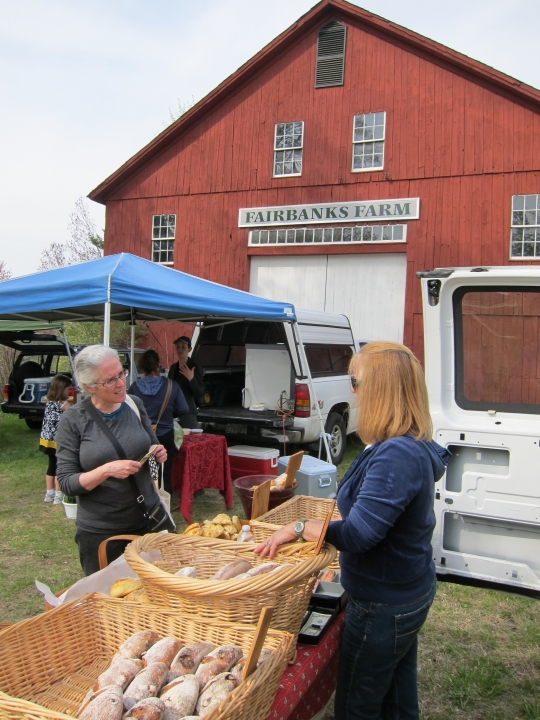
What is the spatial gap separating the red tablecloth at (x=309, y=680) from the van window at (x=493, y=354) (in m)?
1.50

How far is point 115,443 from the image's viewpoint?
9.22 ft

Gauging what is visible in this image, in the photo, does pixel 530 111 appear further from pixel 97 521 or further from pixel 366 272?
pixel 97 521

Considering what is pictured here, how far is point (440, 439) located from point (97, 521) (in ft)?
5.77

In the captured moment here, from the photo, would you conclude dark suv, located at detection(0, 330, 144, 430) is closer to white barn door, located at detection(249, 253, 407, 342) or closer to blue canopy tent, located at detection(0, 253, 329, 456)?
blue canopy tent, located at detection(0, 253, 329, 456)

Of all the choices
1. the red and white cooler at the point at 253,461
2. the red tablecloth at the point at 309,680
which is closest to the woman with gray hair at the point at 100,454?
the red tablecloth at the point at 309,680

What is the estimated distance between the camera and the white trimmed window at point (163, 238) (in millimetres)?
14961

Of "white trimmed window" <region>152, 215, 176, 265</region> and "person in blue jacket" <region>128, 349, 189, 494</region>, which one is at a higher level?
"white trimmed window" <region>152, 215, 176, 265</region>

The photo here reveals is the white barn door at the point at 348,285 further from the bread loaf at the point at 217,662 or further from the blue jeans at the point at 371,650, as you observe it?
the bread loaf at the point at 217,662

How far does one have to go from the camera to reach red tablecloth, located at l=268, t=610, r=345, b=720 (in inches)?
62.4

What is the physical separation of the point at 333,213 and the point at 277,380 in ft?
20.8

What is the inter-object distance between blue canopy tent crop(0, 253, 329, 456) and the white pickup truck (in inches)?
42.9

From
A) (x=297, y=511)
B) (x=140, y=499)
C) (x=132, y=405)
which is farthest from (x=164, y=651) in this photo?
(x=132, y=405)

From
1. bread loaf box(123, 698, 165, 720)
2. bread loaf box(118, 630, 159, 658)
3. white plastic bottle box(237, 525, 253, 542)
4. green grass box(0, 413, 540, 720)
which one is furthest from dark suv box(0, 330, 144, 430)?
bread loaf box(123, 698, 165, 720)

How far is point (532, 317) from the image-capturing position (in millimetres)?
2973
